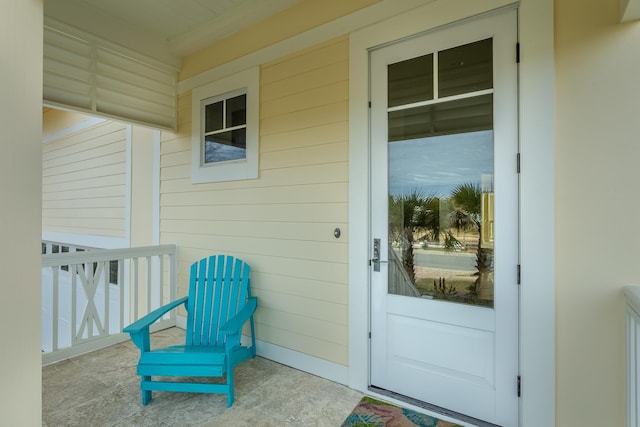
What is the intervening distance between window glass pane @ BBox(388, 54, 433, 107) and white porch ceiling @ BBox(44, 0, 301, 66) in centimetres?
113

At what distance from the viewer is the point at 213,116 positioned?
10.8 ft

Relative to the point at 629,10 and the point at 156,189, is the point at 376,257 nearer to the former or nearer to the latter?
the point at 629,10

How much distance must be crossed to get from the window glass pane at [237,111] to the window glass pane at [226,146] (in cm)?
9

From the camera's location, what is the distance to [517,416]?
178 cm

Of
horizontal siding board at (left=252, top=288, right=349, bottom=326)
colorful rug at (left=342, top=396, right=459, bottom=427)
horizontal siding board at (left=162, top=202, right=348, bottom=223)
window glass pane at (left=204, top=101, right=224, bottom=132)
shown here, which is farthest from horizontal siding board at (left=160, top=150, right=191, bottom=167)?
colorful rug at (left=342, top=396, right=459, bottom=427)

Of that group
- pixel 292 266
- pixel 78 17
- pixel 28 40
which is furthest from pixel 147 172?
pixel 28 40

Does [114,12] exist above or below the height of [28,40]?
above

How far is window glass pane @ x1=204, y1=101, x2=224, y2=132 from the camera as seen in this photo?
3.24 meters

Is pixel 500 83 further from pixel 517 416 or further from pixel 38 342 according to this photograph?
pixel 38 342

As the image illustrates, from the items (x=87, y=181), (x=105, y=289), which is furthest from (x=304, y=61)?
(x=87, y=181)

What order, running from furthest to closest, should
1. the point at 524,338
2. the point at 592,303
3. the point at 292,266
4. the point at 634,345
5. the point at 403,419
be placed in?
the point at 292,266, the point at 403,419, the point at 524,338, the point at 592,303, the point at 634,345

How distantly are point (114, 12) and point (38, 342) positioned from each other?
309cm

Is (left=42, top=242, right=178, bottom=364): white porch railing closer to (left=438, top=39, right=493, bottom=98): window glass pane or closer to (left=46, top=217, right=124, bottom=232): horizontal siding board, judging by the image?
(left=46, top=217, right=124, bottom=232): horizontal siding board

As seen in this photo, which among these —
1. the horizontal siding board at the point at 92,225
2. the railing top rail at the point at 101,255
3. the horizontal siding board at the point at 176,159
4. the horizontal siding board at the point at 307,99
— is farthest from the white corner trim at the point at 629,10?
the horizontal siding board at the point at 92,225
